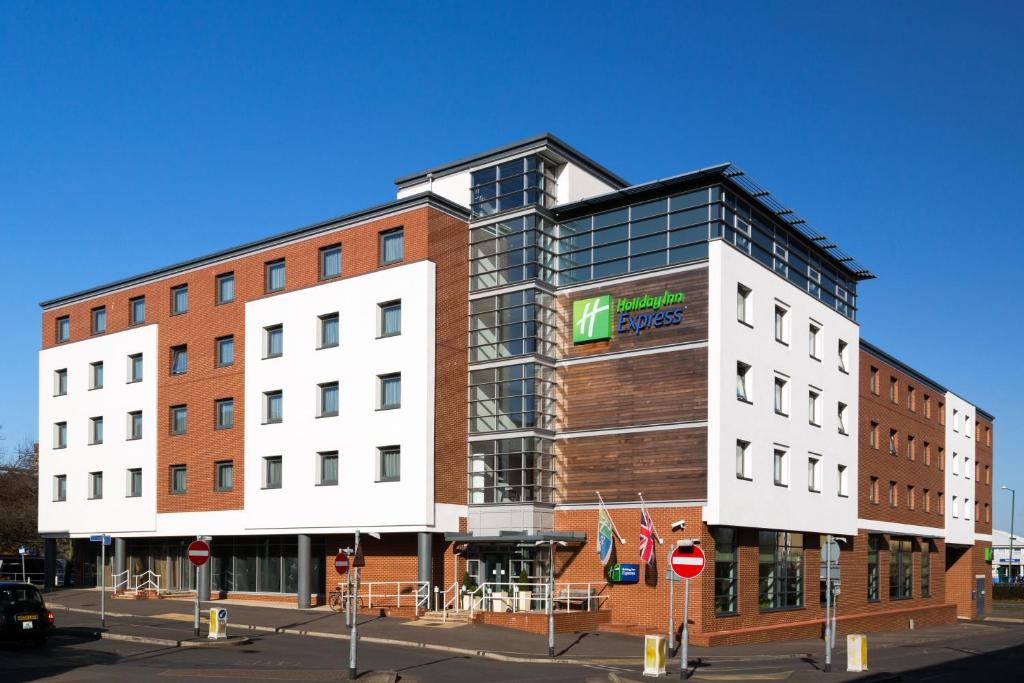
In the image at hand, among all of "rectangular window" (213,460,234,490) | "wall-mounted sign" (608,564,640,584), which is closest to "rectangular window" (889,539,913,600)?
"wall-mounted sign" (608,564,640,584)

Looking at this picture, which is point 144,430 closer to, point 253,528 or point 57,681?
point 253,528

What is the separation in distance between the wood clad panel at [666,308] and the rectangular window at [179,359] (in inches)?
671

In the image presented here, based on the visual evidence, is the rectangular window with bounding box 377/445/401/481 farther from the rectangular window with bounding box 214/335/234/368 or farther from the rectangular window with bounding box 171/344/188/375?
the rectangular window with bounding box 171/344/188/375

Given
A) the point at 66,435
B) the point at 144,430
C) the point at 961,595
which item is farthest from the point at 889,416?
the point at 66,435

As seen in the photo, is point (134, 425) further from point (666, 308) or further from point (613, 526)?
point (666, 308)

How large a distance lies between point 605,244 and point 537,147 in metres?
4.30

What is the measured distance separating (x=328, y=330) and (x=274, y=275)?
12.6 feet

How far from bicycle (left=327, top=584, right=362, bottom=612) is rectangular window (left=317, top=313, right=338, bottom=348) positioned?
876 cm

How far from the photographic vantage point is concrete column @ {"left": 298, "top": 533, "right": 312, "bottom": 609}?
41031 mm

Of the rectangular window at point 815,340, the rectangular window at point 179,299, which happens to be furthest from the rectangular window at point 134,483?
the rectangular window at point 815,340

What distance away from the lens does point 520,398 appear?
39156 mm

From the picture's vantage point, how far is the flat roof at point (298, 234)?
39719mm

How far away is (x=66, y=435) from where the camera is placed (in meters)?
52.7

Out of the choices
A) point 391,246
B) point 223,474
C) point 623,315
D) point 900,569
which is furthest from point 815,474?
point 223,474
